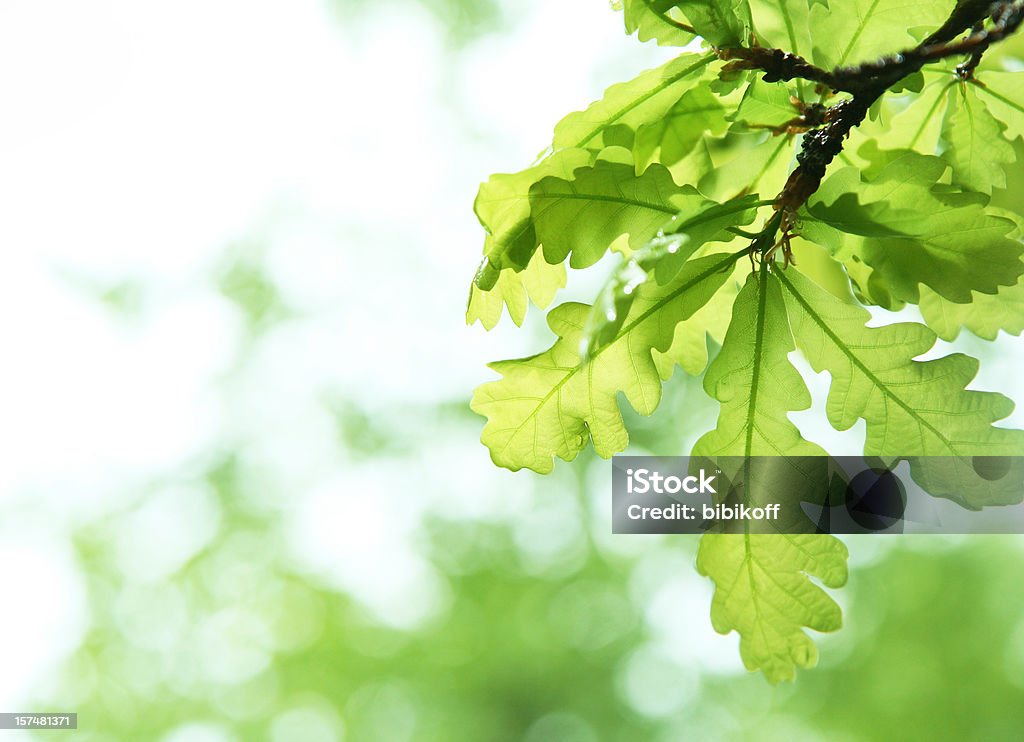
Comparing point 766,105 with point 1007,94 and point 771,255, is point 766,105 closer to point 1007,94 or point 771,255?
point 771,255

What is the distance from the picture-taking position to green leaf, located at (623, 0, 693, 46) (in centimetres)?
62

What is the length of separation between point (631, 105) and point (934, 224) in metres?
0.23

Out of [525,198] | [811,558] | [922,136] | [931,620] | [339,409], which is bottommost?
[811,558]

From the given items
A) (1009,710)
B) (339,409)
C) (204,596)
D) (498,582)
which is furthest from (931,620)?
(204,596)

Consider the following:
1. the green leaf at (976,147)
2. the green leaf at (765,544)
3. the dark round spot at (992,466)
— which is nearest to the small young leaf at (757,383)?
the green leaf at (765,544)

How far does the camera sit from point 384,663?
5.74 meters

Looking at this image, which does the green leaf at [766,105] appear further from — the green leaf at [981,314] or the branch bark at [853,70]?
the green leaf at [981,314]

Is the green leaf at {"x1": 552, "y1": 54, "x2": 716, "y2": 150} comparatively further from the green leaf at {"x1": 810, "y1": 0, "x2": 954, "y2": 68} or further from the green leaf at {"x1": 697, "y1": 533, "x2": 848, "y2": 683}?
the green leaf at {"x1": 697, "y1": 533, "x2": 848, "y2": 683}

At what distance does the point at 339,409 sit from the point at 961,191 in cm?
582

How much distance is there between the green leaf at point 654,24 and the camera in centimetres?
62

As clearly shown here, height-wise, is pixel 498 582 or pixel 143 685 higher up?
pixel 498 582

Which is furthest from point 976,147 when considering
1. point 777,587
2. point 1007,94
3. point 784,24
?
point 777,587

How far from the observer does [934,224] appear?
595 mm

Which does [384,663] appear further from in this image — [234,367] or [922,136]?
[922,136]
